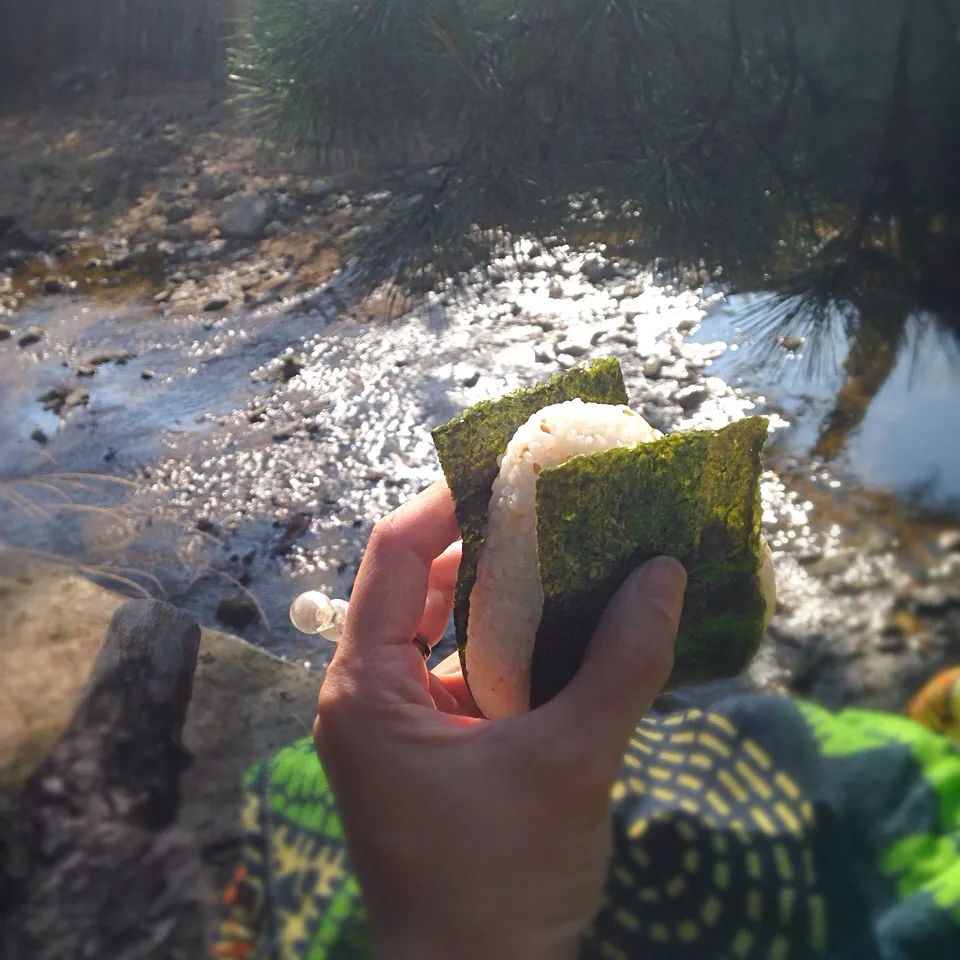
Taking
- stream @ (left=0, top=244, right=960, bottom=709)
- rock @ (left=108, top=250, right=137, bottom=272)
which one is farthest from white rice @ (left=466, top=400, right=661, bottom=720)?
rock @ (left=108, top=250, right=137, bottom=272)

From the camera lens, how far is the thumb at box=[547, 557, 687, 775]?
2.02 feet

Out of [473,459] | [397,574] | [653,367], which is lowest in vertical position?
[653,367]

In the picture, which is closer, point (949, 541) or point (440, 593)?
point (440, 593)

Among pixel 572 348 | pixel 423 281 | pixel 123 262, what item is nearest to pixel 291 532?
pixel 572 348

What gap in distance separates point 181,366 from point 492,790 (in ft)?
6.10

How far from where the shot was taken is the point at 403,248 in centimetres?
247

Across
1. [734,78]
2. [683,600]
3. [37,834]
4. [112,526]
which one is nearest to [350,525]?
[112,526]

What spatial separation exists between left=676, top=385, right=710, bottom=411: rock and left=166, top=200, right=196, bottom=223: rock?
1934 millimetres

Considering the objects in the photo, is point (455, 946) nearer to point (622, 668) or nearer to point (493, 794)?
point (493, 794)

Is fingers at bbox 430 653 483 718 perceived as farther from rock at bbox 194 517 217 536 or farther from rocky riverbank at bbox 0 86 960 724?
rock at bbox 194 517 217 536

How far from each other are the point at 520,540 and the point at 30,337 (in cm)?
222

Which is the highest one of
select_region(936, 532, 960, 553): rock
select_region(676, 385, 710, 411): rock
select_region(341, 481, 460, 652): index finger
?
select_region(341, 481, 460, 652): index finger

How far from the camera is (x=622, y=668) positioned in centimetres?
62

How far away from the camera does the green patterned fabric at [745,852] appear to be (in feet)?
2.61
